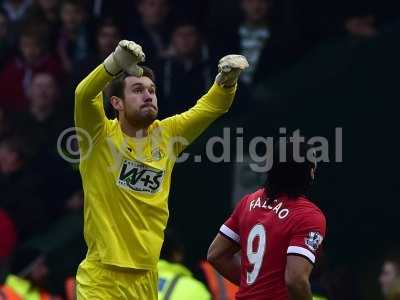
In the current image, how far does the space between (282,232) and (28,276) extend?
18.4ft

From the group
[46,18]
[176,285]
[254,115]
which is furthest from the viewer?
[46,18]

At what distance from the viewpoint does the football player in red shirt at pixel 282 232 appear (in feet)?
22.6

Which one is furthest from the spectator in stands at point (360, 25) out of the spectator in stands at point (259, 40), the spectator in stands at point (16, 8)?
the spectator in stands at point (16, 8)

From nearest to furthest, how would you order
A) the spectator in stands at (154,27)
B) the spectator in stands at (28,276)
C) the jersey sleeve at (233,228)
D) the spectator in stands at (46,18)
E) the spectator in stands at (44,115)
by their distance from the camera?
the jersey sleeve at (233,228)
the spectator in stands at (28,276)
the spectator in stands at (154,27)
the spectator in stands at (44,115)
the spectator in stands at (46,18)

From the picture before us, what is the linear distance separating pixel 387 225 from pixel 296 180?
4.41 m

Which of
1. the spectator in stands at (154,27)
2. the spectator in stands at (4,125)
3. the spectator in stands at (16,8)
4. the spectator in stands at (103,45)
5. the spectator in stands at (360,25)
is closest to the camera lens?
the spectator in stands at (360,25)

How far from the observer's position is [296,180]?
23.2 ft

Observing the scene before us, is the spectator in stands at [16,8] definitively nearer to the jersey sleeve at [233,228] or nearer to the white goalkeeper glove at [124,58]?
the white goalkeeper glove at [124,58]

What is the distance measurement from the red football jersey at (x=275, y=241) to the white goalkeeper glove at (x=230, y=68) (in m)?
0.97

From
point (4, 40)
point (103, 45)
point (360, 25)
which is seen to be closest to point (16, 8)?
point (4, 40)

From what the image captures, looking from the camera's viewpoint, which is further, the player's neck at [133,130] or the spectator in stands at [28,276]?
the spectator in stands at [28,276]

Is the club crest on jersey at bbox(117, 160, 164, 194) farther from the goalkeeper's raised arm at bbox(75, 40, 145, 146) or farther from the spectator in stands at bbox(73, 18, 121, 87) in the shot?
the spectator in stands at bbox(73, 18, 121, 87)

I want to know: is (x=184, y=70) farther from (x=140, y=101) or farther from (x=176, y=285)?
(x=140, y=101)

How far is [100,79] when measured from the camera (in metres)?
7.55
